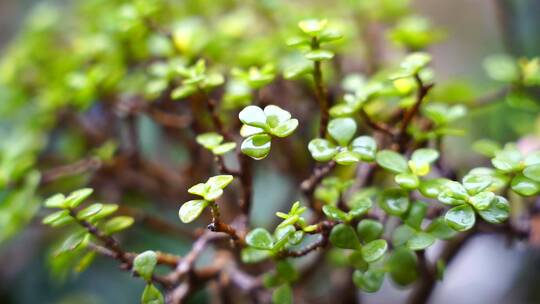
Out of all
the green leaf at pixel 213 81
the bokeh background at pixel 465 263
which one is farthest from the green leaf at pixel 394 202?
the bokeh background at pixel 465 263

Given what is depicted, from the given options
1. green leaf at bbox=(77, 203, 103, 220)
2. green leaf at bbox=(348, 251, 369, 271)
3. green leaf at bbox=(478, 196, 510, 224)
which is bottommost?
green leaf at bbox=(348, 251, 369, 271)

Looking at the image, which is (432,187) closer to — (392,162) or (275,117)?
(392,162)

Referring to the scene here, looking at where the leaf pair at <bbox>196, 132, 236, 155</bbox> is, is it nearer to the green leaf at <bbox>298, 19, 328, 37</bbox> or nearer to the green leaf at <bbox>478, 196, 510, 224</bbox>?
the green leaf at <bbox>298, 19, 328, 37</bbox>

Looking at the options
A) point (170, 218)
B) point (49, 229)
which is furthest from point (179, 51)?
point (49, 229)

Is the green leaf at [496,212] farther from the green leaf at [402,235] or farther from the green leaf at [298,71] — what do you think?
the green leaf at [298,71]

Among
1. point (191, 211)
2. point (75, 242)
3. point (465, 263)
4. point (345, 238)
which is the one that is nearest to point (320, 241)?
point (345, 238)

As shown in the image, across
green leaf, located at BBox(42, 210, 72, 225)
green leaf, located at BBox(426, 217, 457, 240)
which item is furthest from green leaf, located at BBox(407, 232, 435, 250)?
green leaf, located at BBox(42, 210, 72, 225)
